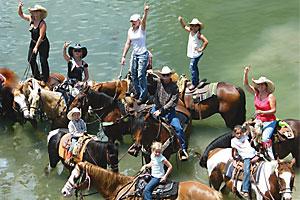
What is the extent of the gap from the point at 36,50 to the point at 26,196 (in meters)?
3.64

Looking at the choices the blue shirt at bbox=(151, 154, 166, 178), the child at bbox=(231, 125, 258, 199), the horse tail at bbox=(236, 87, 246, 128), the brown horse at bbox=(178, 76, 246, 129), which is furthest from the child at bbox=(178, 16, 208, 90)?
the blue shirt at bbox=(151, 154, 166, 178)

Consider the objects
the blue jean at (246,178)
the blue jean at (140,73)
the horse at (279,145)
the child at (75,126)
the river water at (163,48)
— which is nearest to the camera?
the blue jean at (246,178)

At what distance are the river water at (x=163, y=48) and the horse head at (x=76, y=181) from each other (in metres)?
2.14

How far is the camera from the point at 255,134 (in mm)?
9852

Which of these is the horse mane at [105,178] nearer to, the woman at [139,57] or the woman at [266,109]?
the woman at [266,109]

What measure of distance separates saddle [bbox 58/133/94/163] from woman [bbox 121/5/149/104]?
6.60ft

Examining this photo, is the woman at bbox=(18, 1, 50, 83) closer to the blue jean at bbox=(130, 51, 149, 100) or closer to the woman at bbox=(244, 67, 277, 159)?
the blue jean at bbox=(130, 51, 149, 100)

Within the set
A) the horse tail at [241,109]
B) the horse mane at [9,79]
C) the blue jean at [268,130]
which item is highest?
the horse mane at [9,79]

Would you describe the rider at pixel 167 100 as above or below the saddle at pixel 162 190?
above

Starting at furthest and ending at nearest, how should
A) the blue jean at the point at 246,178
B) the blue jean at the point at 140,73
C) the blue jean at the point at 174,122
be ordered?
1. the blue jean at the point at 140,73
2. the blue jean at the point at 174,122
3. the blue jean at the point at 246,178

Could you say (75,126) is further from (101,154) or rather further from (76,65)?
(76,65)

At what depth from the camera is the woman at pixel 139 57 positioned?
39.2ft

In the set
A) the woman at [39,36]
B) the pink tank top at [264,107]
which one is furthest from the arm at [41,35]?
the pink tank top at [264,107]

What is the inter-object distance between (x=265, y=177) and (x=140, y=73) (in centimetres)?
448
